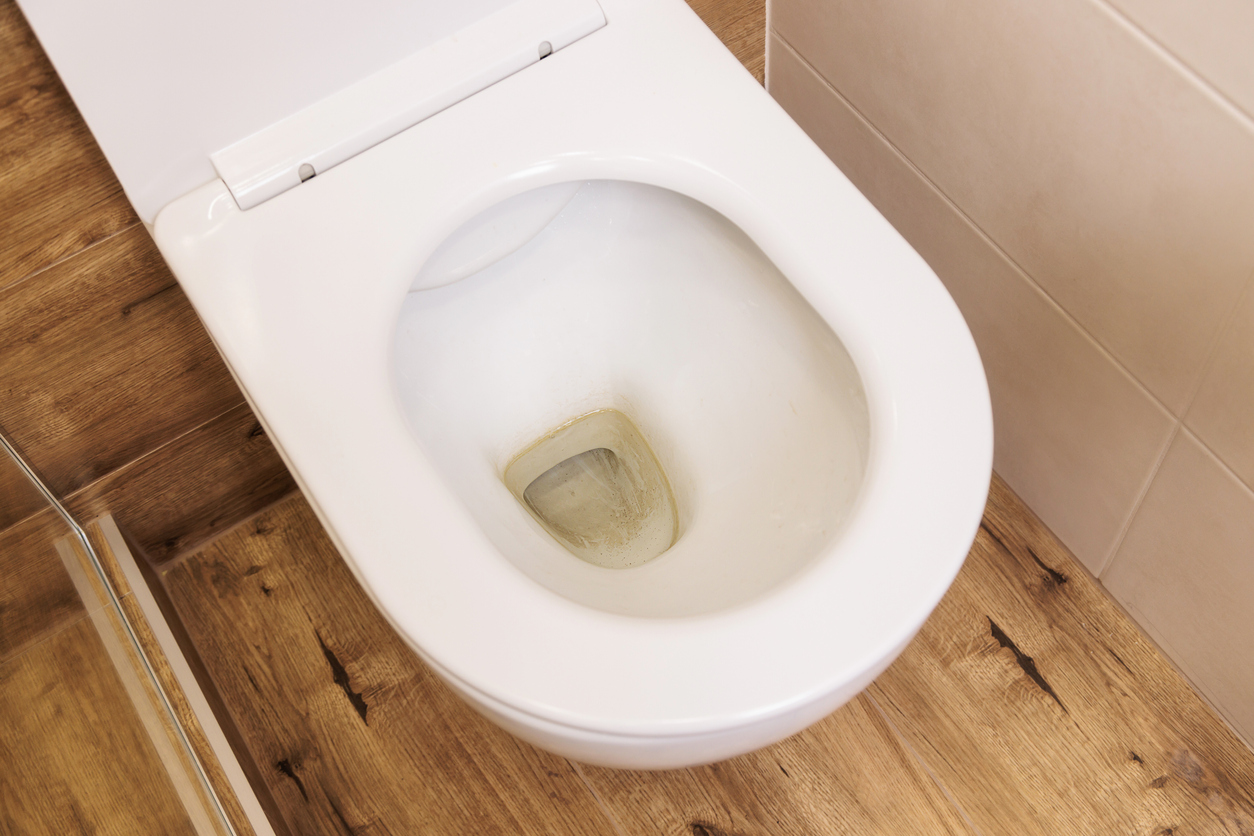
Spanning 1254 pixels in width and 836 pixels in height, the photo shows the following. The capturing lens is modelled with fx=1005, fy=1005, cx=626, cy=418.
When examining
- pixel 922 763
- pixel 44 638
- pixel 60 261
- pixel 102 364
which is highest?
pixel 60 261

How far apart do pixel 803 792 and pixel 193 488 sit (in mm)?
619

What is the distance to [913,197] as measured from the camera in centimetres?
88

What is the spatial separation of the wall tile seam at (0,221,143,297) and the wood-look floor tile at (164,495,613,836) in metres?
0.38

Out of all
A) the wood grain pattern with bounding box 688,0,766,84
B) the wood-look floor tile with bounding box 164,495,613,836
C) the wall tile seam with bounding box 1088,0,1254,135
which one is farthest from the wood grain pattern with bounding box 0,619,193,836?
the wall tile seam with bounding box 1088,0,1254,135

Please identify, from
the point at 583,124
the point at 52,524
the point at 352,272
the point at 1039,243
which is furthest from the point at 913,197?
the point at 52,524

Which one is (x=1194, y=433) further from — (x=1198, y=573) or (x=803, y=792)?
(x=803, y=792)

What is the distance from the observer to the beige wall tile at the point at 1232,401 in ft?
2.06

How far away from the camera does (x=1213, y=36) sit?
1.80ft

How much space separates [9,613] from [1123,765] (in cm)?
88

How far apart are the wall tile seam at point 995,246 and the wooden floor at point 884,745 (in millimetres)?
250

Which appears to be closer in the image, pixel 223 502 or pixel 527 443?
pixel 527 443

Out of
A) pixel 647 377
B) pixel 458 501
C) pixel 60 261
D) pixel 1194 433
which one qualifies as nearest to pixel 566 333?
pixel 647 377

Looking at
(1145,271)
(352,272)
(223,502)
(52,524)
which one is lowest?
(223,502)

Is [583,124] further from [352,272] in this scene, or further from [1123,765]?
[1123,765]
